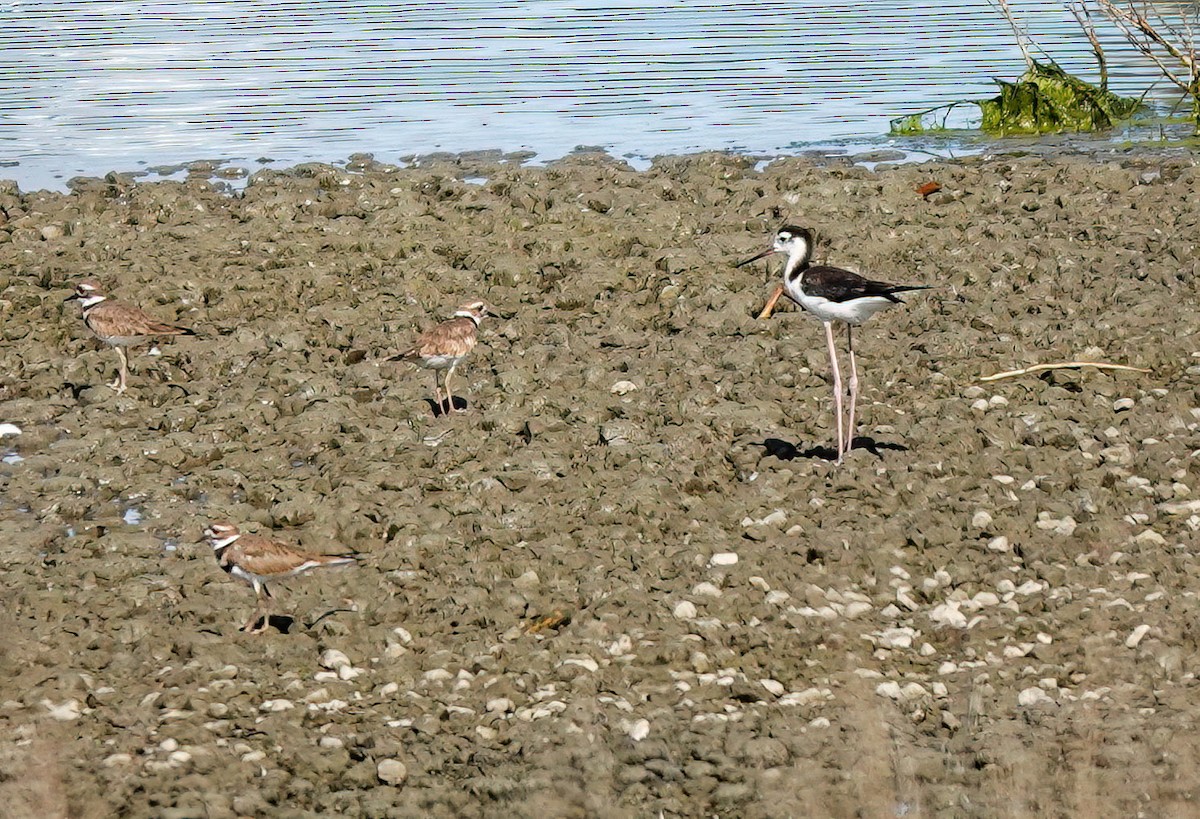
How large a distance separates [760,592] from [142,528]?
3.91 meters

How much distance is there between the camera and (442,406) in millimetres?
11328

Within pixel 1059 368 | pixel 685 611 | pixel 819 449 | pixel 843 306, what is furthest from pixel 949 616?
pixel 1059 368

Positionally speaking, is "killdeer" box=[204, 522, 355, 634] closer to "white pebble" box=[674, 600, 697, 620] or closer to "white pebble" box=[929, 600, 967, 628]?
"white pebble" box=[674, 600, 697, 620]

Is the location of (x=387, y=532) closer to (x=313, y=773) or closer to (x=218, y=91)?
(x=313, y=773)

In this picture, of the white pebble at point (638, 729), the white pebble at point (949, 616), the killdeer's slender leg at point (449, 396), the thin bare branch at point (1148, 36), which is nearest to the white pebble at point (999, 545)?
the white pebble at point (949, 616)

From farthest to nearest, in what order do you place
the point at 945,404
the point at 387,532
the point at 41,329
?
the point at 41,329 → the point at 945,404 → the point at 387,532

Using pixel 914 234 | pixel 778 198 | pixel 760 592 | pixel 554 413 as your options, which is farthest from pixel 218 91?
pixel 760 592

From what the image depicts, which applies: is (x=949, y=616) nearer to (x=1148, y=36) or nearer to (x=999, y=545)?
(x=999, y=545)

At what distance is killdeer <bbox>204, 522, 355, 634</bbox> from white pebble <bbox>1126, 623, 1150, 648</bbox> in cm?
400

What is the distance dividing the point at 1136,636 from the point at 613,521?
3040 millimetres

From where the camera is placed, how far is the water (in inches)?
862

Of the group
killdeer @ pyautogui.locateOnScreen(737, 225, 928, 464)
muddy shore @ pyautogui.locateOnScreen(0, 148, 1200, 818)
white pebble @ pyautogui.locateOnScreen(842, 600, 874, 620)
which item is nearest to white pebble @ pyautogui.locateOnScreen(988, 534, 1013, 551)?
muddy shore @ pyautogui.locateOnScreen(0, 148, 1200, 818)

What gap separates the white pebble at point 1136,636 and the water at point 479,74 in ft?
44.0

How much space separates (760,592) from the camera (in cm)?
832
